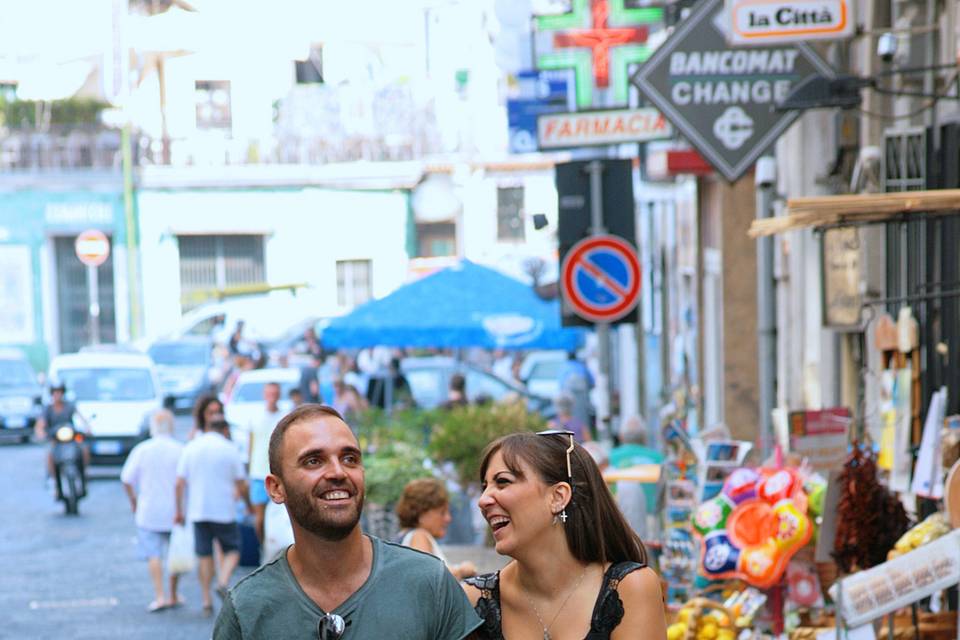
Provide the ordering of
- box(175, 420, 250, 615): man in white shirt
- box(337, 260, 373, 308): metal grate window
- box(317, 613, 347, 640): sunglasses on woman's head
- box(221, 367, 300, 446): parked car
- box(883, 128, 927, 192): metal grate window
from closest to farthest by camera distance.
→ box(317, 613, 347, 640): sunglasses on woman's head → box(883, 128, 927, 192): metal grate window → box(175, 420, 250, 615): man in white shirt → box(221, 367, 300, 446): parked car → box(337, 260, 373, 308): metal grate window

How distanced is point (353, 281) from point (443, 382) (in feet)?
67.7

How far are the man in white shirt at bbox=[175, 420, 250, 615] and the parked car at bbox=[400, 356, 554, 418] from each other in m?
9.27

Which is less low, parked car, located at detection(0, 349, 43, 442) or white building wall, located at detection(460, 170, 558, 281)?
white building wall, located at detection(460, 170, 558, 281)

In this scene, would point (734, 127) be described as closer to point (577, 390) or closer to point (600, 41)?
point (600, 41)

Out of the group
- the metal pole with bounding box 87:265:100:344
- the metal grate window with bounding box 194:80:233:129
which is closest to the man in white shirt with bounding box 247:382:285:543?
the metal pole with bounding box 87:265:100:344

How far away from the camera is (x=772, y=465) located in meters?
8.73

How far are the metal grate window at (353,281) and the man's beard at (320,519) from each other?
42.2 meters

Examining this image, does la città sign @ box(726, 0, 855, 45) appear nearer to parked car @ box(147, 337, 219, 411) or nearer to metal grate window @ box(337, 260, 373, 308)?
parked car @ box(147, 337, 219, 411)

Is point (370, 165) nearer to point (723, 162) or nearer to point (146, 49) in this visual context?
point (146, 49)

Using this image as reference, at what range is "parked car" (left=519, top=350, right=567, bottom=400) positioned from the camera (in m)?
28.8

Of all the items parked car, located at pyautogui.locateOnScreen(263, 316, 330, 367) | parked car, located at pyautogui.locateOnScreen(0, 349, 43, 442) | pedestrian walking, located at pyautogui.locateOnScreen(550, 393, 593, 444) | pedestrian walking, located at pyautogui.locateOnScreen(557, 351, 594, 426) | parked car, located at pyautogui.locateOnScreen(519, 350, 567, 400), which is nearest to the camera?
pedestrian walking, located at pyautogui.locateOnScreen(550, 393, 593, 444)

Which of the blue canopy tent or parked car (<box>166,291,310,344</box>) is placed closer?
the blue canopy tent

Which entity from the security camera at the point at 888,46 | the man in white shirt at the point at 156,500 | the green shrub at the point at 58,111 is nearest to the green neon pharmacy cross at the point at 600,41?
the man in white shirt at the point at 156,500

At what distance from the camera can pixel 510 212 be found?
46.4 m
